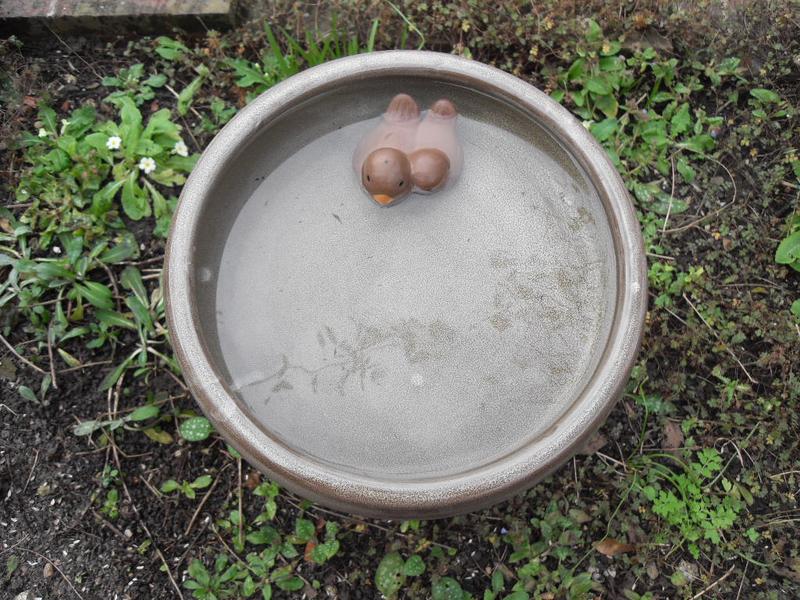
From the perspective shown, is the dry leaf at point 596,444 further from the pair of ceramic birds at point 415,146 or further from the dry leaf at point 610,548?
the pair of ceramic birds at point 415,146

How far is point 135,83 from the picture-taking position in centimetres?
243

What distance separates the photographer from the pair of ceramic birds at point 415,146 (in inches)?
69.6

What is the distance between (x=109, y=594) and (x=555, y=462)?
1.43 m

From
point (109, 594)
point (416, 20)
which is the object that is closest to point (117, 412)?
point (109, 594)

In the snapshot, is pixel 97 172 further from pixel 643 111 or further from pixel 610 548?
pixel 610 548

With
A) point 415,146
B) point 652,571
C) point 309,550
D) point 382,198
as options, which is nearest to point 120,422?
point 309,550

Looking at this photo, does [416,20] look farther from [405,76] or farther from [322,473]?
[322,473]

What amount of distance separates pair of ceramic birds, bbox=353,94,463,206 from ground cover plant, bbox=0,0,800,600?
1.90 ft

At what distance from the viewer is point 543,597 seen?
207 centimetres

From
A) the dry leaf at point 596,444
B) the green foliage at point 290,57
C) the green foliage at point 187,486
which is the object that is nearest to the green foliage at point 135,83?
the green foliage at point 290,57

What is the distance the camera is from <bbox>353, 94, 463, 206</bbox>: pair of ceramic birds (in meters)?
1.77

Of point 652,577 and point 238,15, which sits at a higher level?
point 238,15

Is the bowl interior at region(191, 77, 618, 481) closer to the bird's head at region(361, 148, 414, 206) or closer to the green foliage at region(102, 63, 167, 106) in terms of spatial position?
the bird's head at region(361, 148, 414, 206)

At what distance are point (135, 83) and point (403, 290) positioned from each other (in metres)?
1.39
